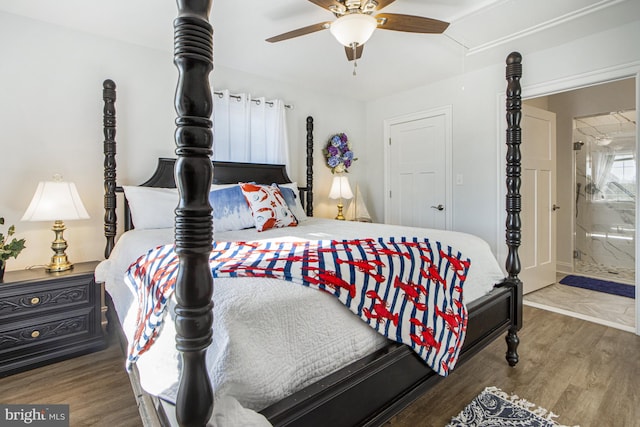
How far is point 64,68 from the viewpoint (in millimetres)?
2512

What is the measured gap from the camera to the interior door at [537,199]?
3391mm

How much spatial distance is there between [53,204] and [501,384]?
9.87 ft

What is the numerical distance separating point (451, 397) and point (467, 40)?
9.05 ft

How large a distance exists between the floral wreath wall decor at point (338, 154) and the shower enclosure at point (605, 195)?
3.18 metres

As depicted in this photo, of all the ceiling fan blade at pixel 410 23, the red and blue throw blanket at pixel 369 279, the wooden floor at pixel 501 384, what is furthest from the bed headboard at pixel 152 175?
the ceiling fan blade at pixel 410 23

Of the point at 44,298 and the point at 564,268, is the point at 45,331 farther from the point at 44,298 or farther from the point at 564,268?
the point at 564,268

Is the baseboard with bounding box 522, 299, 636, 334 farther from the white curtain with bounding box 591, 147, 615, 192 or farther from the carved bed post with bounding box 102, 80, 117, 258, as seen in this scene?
the carved bed post with bounding box 102, 80, 117, 258

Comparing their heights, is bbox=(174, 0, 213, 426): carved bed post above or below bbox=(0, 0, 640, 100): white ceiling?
below

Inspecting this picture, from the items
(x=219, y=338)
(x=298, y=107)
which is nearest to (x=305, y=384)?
(x=219, y=338)

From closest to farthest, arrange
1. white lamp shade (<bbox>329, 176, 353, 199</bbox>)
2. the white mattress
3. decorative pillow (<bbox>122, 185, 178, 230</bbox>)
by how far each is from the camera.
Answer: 1. the white mattress
2. decorative pillow (<bbox>122, 185, 178, 230</bbox>)
3. white lamp shade (<bbox>329, 176, 353, 199</bbox>)

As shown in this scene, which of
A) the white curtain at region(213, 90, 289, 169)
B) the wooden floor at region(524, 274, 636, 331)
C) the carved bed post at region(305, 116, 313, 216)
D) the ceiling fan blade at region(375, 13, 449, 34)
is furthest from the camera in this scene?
the carved bed post at region(305, 116, 313, 216)

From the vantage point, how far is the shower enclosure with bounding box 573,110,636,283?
4.29 meters

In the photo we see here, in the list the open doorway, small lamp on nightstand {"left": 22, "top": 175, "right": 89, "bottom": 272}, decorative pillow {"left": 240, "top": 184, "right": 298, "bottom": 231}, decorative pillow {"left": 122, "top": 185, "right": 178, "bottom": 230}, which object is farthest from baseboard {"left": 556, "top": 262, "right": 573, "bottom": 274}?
small lamp on nightstand {"left": 22, "top": 175, "right": 89, "bottom": 272}

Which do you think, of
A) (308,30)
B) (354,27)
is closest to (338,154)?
(308,30)
